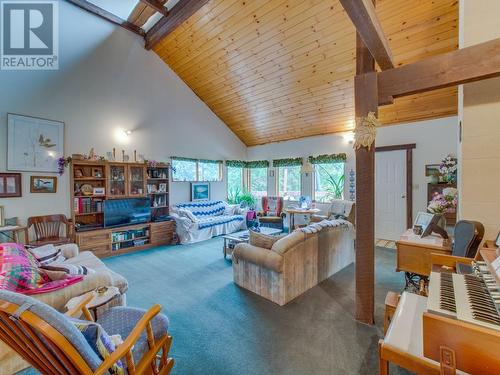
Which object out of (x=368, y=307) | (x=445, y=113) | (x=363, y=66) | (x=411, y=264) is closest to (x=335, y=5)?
(x=363, y=66)

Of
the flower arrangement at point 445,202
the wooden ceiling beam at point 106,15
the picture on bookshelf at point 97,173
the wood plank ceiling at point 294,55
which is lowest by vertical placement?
the flower arrangement at point 445,202

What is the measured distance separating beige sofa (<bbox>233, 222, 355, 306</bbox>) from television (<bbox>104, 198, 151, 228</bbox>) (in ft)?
9.67

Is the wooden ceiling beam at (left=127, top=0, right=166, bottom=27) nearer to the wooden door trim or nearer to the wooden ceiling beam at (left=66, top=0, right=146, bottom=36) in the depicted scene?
the wooden ceiling beam at (left=66, top=0, right=146, bottom=36)

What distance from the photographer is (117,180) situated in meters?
4.80

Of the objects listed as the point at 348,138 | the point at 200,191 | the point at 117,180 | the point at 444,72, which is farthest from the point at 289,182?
the point at 444,72

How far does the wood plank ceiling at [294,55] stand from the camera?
338cm

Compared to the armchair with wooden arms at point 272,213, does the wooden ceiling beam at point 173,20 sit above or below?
above

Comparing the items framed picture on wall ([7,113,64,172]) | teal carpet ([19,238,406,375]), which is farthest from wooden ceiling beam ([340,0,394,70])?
framed picture on wall ([7,113,64,172])

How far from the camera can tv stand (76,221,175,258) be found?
166 inches

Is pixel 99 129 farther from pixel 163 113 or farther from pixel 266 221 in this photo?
pixel 266 221

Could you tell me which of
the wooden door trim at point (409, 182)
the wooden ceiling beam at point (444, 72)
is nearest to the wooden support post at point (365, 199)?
the wooden ceiling beam at point (444, 72)

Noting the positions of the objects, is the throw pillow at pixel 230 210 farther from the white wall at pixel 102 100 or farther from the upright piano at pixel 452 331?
the upright piano at pixel 452 331

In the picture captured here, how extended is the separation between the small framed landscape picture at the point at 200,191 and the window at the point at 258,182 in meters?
1.70

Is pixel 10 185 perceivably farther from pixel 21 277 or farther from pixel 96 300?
pixel 96 300
